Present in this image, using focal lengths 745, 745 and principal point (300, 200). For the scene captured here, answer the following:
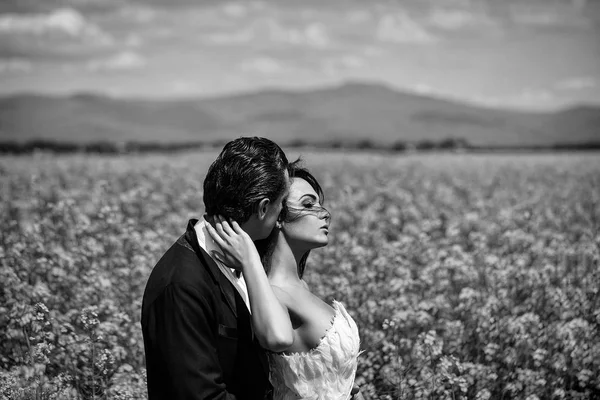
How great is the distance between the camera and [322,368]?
330 centimetres

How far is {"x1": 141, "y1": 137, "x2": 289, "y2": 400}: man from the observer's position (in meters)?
2.77

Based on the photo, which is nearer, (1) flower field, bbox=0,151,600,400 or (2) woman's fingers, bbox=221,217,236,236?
(2) woman's fingers, bbox=221,217,236,236

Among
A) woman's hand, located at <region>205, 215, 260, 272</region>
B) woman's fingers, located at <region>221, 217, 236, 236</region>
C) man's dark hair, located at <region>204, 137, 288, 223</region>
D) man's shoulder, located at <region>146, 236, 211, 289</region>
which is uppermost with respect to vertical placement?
man's dark hair, located at <region>204, 137, 288, 223</region>

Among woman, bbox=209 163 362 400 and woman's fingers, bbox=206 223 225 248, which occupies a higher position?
woman's fingers, bbox=206 223 225 248

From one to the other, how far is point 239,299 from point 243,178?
0.49 m

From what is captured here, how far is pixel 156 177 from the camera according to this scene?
13.8 meters

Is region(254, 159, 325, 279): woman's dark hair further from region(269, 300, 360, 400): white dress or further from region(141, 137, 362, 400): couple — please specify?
region(269, 300, 360, 400): white dress

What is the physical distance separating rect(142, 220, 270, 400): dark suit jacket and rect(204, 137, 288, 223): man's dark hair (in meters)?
0.20

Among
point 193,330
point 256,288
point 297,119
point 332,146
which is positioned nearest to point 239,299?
point 256,288

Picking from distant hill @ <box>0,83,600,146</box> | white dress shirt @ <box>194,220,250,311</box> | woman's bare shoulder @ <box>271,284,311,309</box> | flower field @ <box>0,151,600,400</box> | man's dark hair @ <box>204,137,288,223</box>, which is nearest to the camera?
man's dark hair @ <box>204,137,288,223</box>

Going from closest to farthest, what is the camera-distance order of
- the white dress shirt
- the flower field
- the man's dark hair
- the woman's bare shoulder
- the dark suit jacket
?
the dark suit jacket, the man's dark hair, the white dress shirt, the woman's bare shoulder, the flower field

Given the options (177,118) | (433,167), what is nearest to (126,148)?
(433,167)

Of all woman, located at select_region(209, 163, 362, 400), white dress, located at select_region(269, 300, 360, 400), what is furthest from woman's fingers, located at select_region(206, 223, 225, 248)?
white dress, located at select_region(269, 300, 360, 400)

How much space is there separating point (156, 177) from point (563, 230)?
7419 mm
